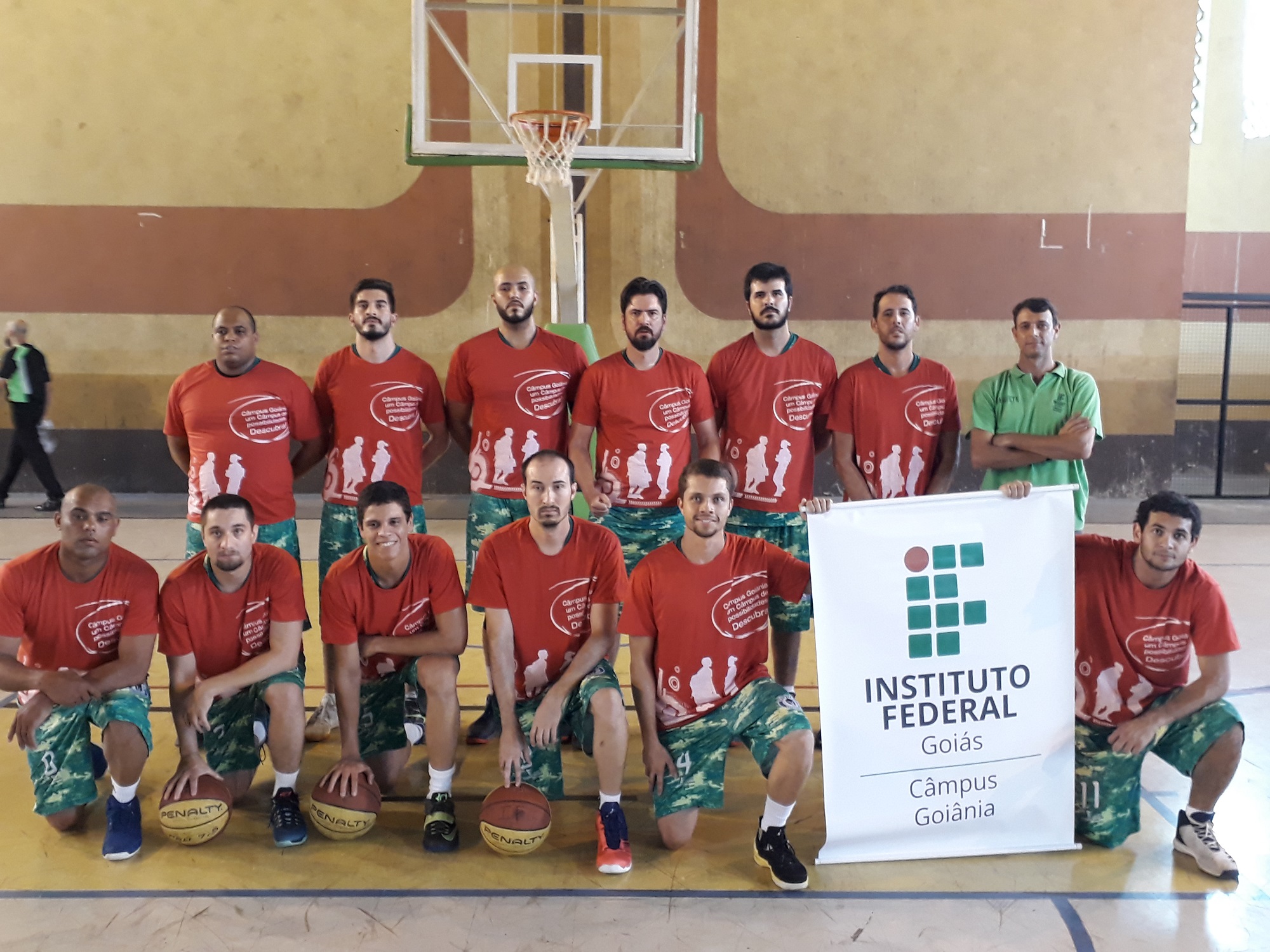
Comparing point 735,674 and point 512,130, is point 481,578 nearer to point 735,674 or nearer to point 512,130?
point 735,674

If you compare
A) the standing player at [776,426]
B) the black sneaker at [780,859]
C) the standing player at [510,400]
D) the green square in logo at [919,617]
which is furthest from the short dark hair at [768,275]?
the black sneaker at [780,859]

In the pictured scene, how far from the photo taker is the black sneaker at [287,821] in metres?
3.75

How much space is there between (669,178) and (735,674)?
7520 mm

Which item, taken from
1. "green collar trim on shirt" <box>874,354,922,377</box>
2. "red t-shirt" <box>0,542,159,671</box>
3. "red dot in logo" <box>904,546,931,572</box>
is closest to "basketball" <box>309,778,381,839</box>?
"red t-shirt" <box>0,542,159,671</box>

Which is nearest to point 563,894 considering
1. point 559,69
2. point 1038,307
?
point 1038,307

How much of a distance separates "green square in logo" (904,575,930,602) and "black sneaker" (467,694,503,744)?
208cm

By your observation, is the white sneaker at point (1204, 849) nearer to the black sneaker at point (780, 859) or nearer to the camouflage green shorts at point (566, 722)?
the black sneaker at point (780, 859)

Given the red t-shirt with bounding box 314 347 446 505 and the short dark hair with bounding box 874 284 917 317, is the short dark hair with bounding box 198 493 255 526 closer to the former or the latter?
the red t-shirt with bounding box 314 347 446 505

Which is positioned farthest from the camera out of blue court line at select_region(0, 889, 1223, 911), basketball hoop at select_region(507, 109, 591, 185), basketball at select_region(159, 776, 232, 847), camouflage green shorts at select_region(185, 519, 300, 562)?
basketball hoop at select_region(507, 109, 591, 185)

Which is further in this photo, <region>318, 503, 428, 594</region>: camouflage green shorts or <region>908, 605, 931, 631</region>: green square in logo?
<region>318, 503, 428, 594</region>: camouflage green shorts

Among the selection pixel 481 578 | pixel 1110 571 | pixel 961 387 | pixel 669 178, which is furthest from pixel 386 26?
pixel 1110 571

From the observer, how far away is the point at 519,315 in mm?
4828

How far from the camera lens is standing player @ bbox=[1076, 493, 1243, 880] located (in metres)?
3.64

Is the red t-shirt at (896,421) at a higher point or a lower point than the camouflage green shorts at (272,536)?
higher
